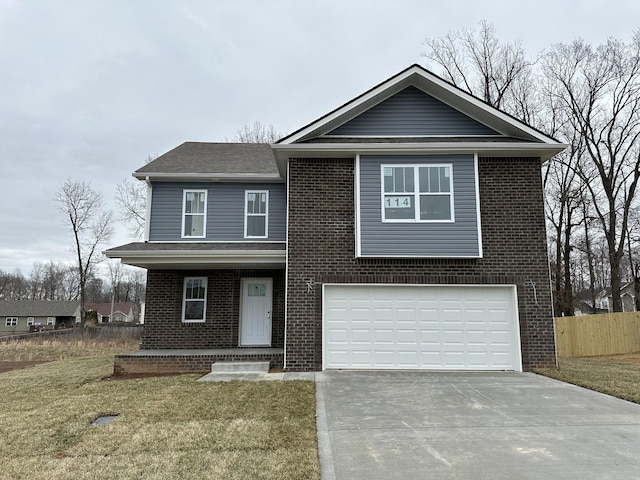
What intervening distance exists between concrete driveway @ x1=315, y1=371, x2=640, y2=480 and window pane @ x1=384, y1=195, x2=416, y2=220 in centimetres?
382

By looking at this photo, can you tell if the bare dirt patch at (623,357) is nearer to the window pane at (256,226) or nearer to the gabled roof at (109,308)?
the window pane at (256,226)

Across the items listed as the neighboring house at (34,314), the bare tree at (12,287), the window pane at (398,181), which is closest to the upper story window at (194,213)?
the window pane at (398,181)

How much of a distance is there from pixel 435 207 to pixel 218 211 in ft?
21.1

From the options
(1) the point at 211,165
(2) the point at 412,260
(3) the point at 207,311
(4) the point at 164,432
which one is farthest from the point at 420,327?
(1) the point at 211,165

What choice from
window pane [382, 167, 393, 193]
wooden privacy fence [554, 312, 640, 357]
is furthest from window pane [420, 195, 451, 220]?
wooden privacy fence [554, 312, 640, 357]

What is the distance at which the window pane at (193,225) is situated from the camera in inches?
484

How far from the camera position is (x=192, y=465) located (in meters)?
4.18

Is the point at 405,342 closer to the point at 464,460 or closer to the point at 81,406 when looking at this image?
the point at 464,460

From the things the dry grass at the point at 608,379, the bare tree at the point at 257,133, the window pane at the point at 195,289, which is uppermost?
the bare tree at the point at 257,133

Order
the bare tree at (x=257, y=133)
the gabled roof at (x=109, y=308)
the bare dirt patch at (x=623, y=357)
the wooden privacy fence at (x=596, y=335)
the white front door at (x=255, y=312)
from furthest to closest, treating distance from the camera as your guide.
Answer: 1. the gabled roof at (x=109, y=308)
2. the bare tree at (x=257, y=133)
3. the wooden privacy fence at (x=596, y=335)
4. the bare dirt patch at (x=623, y=357)
5. the white front door at (x=255, y=312)

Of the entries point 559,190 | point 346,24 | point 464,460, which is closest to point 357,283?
point 464,460

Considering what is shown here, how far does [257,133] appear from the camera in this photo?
94.3ft

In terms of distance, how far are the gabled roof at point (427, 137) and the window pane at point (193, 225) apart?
133 inches

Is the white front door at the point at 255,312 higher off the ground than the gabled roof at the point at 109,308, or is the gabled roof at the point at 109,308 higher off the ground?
the white front door at the point at 255,312
